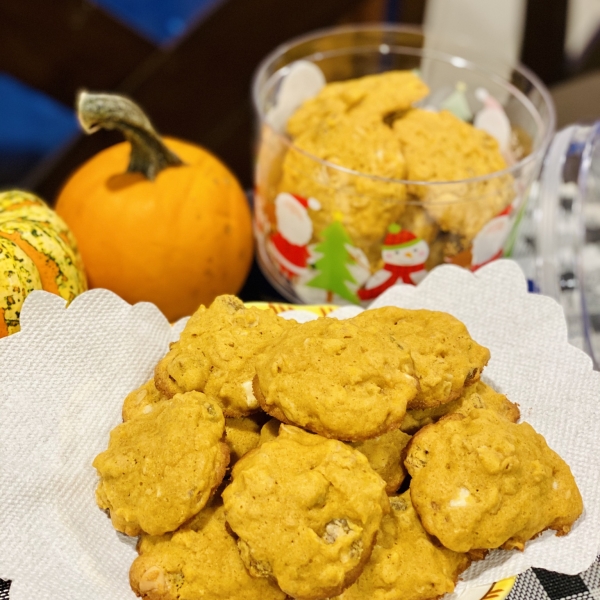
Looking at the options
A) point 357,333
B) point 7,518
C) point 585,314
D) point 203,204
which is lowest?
point 585,314

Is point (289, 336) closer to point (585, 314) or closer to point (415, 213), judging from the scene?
point (415, 213)

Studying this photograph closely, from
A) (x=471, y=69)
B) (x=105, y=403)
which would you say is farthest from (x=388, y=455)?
(x=471, y=69)

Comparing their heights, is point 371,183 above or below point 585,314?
above

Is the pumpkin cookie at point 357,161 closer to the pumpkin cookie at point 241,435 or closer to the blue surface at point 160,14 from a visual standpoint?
the pumpkin cookie at point 241,435

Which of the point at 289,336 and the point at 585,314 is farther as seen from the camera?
the point at 585,314

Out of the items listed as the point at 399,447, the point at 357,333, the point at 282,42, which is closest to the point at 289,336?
the point at 357,333

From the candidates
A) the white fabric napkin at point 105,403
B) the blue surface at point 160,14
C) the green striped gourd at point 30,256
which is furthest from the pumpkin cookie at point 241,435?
the blue surface at point 160,14

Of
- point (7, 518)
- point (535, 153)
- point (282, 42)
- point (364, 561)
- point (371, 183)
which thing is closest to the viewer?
point (364, 561)
